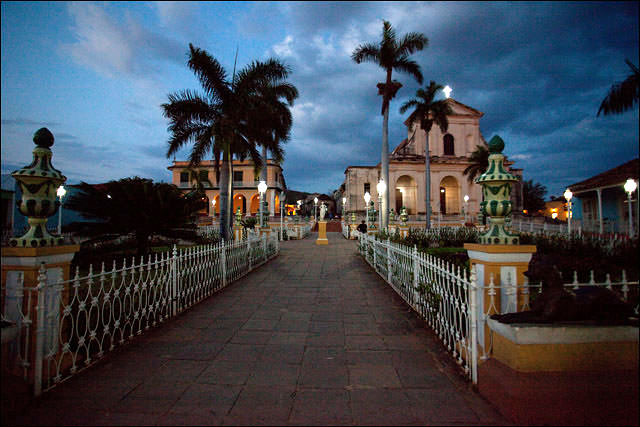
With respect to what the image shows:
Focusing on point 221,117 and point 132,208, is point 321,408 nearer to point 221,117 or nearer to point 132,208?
point 132,208

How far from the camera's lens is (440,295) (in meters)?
3.83

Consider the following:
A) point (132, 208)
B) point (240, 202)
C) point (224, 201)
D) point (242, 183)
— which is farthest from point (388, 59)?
point (240, 202)

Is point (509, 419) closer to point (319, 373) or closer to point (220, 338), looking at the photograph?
point (319, 373)

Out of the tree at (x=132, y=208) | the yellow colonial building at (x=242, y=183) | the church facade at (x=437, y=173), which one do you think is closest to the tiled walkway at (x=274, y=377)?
the tree at (x=132, y=208)

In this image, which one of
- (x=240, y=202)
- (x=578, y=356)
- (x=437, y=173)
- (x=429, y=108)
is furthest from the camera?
(x=240, y=202)

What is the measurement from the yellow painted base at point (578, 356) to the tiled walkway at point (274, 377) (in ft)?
1.73

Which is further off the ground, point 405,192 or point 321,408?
point 405,192

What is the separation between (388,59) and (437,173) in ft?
67.8

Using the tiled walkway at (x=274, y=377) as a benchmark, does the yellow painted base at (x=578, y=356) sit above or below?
above

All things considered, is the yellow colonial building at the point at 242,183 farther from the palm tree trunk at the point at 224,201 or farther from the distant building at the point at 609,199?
the distant building at the point at 609,199

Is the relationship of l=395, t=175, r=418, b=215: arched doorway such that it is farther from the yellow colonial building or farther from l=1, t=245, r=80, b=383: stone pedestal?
l=1, t=245, r=80, b=383: stone pedestal

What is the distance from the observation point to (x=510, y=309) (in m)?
2.94

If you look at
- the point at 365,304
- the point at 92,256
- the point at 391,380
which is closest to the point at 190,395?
the point at 391,380

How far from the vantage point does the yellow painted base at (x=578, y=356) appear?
229 cm
